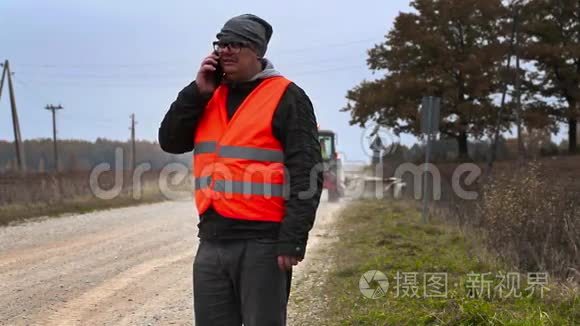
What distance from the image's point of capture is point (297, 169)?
3330 millimetres

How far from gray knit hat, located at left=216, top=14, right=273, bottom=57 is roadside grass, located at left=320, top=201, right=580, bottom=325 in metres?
2.77

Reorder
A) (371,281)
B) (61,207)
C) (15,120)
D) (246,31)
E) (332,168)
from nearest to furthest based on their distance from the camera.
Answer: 1. (246,31)
2. (371,281)
3. (61,207)
4. (332,168)
5. (15,120)

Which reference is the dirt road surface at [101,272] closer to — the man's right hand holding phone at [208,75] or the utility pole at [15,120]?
the man's right hand holding phone at [208,75]

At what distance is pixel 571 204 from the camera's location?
30.3 feet

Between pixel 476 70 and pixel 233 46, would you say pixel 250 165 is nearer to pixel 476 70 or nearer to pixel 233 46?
pixel 233 46

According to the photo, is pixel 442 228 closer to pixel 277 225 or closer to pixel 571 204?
pixel 571 204

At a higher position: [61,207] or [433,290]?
[433,290]

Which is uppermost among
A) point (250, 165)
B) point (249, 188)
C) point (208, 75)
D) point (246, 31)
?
point (246, 31)

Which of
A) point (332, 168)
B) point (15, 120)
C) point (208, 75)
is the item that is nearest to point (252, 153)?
point (208, 75)

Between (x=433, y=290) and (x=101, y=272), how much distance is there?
432 centimetres

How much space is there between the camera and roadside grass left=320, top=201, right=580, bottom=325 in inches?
209

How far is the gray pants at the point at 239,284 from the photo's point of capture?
332cm

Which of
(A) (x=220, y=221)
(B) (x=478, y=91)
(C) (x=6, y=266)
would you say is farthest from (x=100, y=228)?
(B) (x=478, y=91)

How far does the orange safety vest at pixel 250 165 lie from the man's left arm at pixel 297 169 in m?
0.04
